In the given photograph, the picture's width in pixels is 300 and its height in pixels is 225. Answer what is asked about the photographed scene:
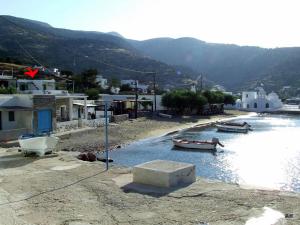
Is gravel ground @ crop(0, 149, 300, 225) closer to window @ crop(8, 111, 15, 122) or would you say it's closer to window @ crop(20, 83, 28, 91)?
window @ crop(8, 111, 15, 122)

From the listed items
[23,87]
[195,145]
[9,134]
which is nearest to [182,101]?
[23,87]

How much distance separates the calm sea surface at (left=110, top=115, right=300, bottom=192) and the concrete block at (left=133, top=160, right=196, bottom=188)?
7.74 m

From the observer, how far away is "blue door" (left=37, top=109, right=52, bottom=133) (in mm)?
34062

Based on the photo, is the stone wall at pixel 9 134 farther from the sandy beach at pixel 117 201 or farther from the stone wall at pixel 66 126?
the sandy beach at pixel 117 201

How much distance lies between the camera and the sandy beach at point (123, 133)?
1383 inches

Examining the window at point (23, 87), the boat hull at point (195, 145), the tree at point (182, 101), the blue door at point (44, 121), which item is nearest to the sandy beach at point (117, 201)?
the blue door at point (44, 121)

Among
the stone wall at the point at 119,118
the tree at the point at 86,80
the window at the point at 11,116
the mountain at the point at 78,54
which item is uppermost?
the mountain at the point at 78,54

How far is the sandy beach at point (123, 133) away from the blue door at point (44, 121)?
1701mm

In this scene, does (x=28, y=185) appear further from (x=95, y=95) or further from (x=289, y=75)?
(x=289, y=75)

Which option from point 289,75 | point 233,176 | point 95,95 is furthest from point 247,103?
point 233,176

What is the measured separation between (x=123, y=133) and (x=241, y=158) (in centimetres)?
1611

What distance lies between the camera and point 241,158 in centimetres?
3572

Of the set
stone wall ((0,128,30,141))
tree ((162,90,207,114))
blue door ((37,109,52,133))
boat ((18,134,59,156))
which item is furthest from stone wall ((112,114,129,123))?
boat ((18,134,59,156))

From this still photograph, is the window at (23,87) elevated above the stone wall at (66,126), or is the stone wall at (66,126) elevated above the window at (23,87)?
the window at (23,87)
